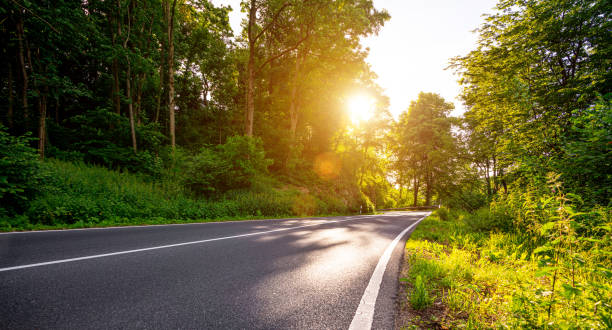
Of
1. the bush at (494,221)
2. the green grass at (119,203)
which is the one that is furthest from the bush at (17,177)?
the bush at (494,221)

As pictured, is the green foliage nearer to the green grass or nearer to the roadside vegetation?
the roadside vegetation

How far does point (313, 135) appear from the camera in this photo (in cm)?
2766

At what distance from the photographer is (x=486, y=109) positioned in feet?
29.2

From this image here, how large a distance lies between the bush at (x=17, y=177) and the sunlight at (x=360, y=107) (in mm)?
23238

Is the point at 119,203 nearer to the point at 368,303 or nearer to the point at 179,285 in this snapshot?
the point at 179,285

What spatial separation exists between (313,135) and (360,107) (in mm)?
6651

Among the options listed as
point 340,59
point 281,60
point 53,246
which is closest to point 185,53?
point 281,60

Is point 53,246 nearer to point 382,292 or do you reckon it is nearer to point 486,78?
point 382,292

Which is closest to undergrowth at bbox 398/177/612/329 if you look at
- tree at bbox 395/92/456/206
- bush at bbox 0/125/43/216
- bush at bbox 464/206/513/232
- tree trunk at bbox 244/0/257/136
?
bush at bbox 464/206/513/232

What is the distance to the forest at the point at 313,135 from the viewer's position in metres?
3.72

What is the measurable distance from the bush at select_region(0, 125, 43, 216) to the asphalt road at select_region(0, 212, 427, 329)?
203 centimetres

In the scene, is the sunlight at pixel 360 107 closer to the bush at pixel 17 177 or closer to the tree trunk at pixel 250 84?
the tree trunk at pixel 250 84

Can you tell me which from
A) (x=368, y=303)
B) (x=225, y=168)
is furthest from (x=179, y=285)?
(x=225, y=168)

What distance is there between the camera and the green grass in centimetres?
638
